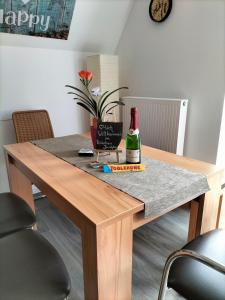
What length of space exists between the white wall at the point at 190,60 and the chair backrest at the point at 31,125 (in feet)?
3.43

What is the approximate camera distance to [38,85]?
235cm

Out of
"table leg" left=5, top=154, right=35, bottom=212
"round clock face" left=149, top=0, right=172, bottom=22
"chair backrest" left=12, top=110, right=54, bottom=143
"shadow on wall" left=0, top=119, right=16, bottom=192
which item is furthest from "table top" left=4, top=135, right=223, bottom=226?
"round clock face" left=149, top=0, right=172, bottom=22

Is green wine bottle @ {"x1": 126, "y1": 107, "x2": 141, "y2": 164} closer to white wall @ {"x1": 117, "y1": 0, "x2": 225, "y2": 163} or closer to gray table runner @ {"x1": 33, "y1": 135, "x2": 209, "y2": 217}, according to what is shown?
gray table runner @ {"x1": 33, "y1": 135, "x2": 209, "y2": 217}

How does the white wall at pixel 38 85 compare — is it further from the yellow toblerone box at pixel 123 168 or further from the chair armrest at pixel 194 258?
the chair armrest at pixel 194 258

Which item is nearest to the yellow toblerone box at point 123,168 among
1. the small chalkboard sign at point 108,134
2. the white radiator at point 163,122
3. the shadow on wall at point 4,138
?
the small chalkboard sign at point 108,134

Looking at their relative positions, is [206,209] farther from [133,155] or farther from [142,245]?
[142,245]

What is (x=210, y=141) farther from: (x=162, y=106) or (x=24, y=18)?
(x=24, y=18)

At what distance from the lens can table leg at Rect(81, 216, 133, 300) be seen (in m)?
0.77

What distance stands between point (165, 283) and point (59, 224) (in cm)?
138

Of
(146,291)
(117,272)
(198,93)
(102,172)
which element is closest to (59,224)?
(146,291)

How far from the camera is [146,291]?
1.37 metres

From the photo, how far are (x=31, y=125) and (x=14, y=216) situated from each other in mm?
1135

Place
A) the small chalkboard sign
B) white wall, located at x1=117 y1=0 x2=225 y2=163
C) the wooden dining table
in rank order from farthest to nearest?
white wall, located at x1=117 y1=0 x2=225 y2=163 → the small chalkboard sign → the wooden dining table

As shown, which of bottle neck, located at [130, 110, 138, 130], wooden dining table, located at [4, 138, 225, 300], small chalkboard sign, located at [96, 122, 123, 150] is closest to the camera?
wooden dining table, located at [4, 138, 225, 300]
